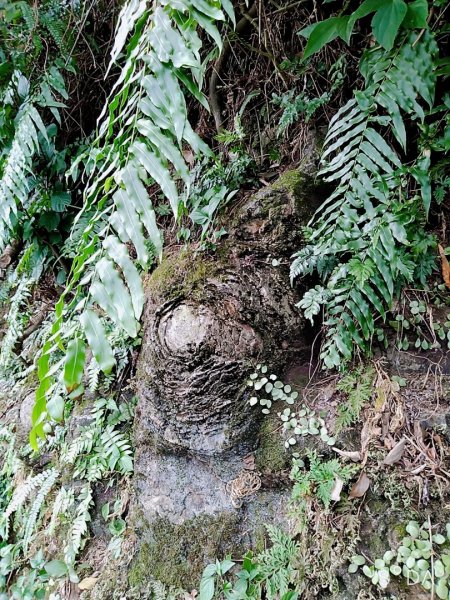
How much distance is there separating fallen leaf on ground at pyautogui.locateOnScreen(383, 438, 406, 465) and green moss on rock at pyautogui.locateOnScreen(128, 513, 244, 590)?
28.3 inches

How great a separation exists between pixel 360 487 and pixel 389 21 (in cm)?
156

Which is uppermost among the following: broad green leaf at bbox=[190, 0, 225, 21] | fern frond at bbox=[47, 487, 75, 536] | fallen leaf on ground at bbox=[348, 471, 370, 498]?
broad green leaf at bbox=[190, 0, 225, 21]

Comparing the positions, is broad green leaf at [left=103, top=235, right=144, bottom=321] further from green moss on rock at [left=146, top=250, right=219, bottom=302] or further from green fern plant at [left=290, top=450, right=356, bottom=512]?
green fern plant at [left=290, top=450, right=356, bottom=512]

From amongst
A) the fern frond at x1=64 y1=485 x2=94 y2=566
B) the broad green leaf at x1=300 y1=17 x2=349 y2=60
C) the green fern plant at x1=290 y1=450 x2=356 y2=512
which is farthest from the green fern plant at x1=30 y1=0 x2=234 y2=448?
the fern frond at x1=64 y1=485 x2=94 y2=566

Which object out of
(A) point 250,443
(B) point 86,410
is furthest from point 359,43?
(B) point 86,410

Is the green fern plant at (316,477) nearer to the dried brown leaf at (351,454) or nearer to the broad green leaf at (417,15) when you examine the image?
the dried brown leaf at (351,454)

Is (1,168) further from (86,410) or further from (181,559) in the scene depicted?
(181,559)

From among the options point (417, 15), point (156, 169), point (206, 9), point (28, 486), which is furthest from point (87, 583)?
point (417, 15)

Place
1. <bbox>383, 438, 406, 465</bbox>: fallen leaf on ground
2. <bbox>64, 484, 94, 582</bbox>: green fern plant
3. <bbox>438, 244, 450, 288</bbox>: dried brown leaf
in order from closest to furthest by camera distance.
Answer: <bbox>383, 438, 406, 465</bbox>: fallen leaf on ground < <bbox>438, 244, 450, 288</bbox>: dried brown leaf < <bbox>64, 484, 94, 582</bbox>: green fern plant

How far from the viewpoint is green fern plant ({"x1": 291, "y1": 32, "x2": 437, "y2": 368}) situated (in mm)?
1567

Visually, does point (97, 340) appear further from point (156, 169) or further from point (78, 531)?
point (78, 531)

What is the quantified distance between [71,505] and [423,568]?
180 centimetres

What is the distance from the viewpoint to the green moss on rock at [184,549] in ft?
6.21

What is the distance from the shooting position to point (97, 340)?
110cm
